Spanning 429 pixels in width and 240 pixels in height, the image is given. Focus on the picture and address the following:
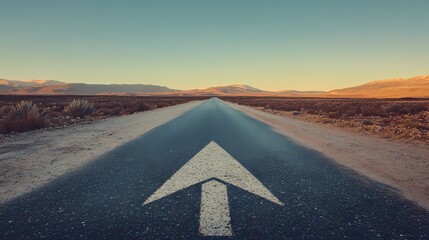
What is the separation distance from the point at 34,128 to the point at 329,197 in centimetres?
1419

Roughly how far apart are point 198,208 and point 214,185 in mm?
969

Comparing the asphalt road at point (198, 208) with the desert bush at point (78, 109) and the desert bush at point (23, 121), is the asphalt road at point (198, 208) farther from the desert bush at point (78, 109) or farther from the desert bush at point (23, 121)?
the desert bush at point (78, 109)

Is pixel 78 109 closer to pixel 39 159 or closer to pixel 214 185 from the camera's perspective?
pixel 39 159

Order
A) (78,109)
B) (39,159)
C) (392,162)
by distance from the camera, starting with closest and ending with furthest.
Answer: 1. (392,162)
2. (39,159)
3. (78,109)

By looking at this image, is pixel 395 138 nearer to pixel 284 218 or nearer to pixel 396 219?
pixel 396 219

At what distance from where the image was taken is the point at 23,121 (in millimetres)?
14156

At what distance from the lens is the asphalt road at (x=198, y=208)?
9.76 ft

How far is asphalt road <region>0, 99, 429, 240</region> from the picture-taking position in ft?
9.76

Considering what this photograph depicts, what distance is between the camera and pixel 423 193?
443 cm

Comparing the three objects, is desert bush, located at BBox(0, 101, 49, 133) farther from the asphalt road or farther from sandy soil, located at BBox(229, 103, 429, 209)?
sandy soil, located at BBox(229, 103, 429, 209)

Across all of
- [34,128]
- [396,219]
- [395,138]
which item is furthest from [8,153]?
[395,138]

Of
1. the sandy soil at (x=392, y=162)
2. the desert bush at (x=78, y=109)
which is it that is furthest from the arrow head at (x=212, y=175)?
the desert bush at (x=78, y=109)

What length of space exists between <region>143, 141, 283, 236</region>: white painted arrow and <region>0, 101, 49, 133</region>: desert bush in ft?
34.3

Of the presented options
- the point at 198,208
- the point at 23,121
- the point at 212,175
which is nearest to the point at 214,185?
the point at 212,175
